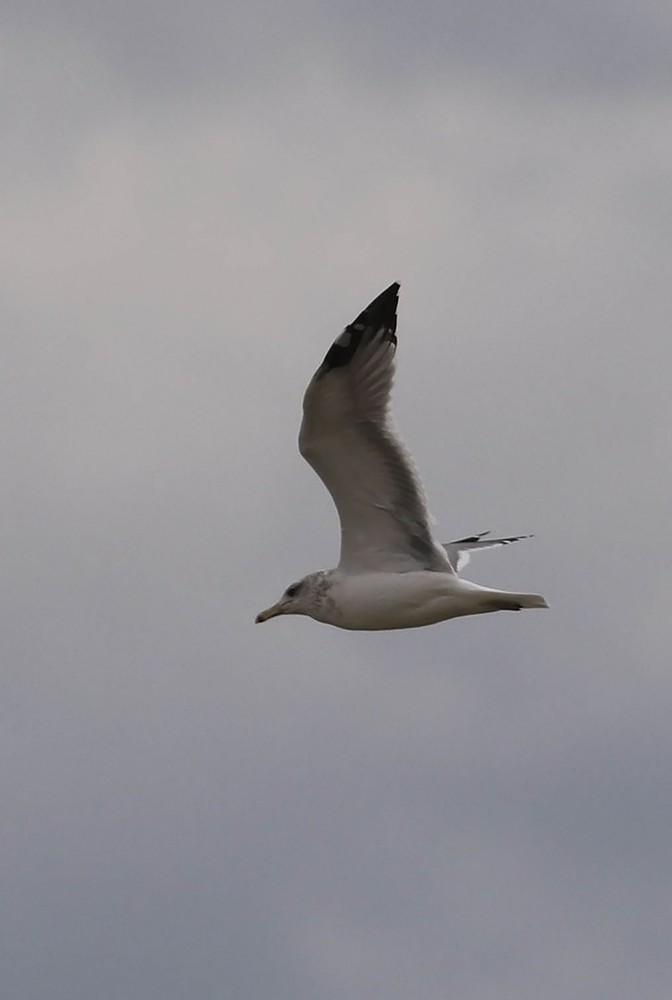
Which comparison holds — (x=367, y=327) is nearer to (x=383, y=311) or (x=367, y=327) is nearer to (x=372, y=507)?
(x=383, y=311)

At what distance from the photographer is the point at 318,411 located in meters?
17.1

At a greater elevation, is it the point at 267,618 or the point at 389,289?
the point at 389,289

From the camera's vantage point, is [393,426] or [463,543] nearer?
[393,426]

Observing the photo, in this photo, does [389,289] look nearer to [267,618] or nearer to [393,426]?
[393,426]

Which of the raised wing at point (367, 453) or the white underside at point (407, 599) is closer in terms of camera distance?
the raised wing at point (367, 453)

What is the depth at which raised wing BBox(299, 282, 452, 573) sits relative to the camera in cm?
1706

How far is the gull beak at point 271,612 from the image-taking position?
723 inches

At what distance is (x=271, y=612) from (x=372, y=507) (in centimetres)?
129

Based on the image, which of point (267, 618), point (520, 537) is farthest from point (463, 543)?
point (267, 618)

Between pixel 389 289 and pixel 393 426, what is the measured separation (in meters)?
0.90

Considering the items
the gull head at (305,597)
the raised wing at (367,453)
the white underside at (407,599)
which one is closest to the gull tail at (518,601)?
the white underside at (407,599)

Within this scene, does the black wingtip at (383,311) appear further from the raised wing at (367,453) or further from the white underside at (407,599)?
the white underside at (407,599)

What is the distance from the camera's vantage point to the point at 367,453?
17.4m

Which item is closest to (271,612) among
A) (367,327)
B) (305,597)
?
(305,597)
